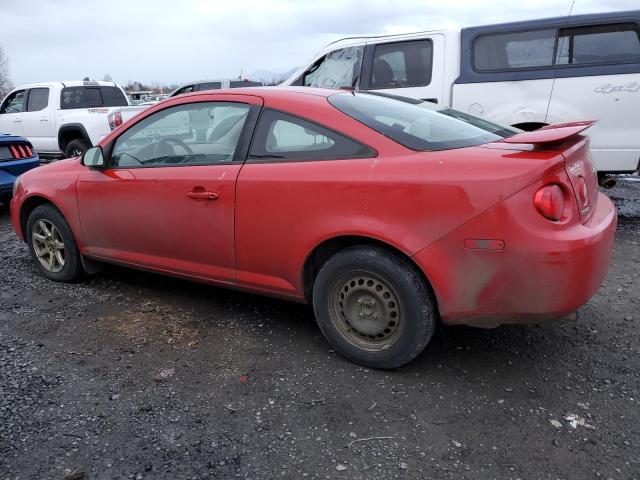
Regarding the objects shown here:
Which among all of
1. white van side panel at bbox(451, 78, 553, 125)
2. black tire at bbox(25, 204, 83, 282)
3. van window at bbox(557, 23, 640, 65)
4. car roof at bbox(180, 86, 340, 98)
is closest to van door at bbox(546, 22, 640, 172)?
van window at bbox(557, 23, 640, 65)

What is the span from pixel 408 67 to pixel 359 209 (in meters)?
4.38

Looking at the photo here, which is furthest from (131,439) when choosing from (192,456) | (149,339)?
(149,339)

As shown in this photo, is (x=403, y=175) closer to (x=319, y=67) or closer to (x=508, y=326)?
(x=508, y=326)

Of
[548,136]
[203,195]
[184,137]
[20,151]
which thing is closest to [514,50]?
[548,136]

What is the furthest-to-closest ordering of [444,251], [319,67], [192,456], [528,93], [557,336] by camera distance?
[319,67], [528,93], [557,336], [444,251], [192,456]

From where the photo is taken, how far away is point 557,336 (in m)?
3.28

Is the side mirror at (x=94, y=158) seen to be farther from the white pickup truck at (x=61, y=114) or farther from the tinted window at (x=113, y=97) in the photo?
the tinted window at (x=113, y=97)

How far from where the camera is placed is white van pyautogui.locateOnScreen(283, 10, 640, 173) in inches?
217

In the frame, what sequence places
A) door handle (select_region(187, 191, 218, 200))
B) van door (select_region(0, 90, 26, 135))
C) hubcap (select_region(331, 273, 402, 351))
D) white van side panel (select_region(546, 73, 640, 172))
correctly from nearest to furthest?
hubcap (select_region(331, 273, 402, 351))
door handle (select_region(187, 191, 218, 200))
white van side panel (select_region(546, 73, 640, 172))
van door (select_region(0, 90, 26, 135))

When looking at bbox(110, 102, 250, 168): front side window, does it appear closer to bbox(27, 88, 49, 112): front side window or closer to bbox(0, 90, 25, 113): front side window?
bbox(27, 88, 49, 112): front side window

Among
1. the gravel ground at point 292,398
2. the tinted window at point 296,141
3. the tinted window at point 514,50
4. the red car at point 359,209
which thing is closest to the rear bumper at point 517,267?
the red car at point 359,209

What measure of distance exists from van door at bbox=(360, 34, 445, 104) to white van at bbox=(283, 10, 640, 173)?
1 cm

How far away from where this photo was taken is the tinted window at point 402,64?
6.44 meters

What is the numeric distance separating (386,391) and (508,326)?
1141mm
